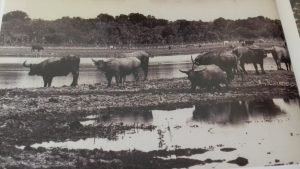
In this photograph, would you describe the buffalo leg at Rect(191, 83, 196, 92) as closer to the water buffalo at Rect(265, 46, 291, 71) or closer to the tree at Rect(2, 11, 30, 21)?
the water buffalo at Rect(265, 46, 291, 71)

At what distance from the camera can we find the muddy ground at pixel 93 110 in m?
1.16

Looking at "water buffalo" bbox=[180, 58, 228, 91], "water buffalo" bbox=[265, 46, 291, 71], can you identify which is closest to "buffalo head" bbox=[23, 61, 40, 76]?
"water buffalo" bbox=[180, 58, 228, 91]

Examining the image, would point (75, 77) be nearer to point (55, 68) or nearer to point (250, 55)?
point (55, 68)

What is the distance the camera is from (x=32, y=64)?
1295 mm

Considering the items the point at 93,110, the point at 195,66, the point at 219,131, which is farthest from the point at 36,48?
the point at 219,131

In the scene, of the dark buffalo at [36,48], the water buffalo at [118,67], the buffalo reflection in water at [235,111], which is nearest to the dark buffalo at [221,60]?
the buffalo reflection in water at [235,111]

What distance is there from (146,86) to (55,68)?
30 cm

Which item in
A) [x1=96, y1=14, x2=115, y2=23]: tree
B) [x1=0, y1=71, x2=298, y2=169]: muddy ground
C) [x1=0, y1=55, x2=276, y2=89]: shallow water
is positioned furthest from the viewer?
[x1=96, y1=14, x2=115, y2=23]: tree

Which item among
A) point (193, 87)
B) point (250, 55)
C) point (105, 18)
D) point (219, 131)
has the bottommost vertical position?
point (219, 131)

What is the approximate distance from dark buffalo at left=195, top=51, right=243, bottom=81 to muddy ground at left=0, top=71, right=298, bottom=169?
0.05m

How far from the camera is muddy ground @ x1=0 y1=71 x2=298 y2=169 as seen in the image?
1156 mm

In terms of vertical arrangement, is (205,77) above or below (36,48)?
below

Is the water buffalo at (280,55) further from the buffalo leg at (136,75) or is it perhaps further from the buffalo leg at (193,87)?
the buffalo leg at (136,75)

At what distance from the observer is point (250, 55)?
1368 mm
